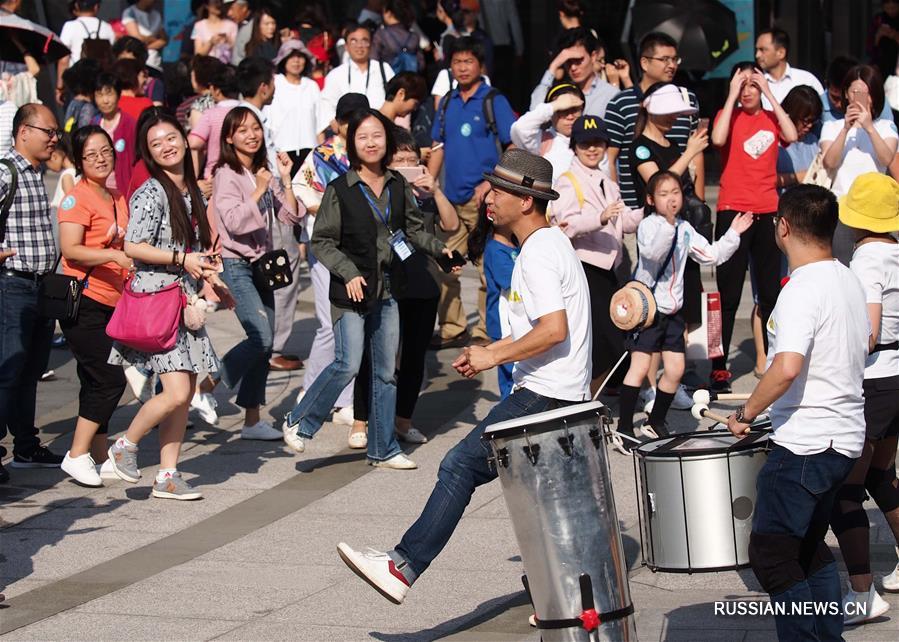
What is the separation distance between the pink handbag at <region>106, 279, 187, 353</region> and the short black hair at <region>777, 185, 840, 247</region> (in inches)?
142

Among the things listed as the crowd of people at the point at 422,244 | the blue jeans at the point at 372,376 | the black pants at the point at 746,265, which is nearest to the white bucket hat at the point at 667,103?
the crowd of people at the point at 422,244

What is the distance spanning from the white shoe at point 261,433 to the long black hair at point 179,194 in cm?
165

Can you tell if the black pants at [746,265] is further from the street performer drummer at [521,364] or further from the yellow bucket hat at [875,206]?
the street performer drummer at [521,364]

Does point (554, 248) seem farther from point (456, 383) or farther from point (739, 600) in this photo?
point (456, 383)

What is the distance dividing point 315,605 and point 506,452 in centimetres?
156

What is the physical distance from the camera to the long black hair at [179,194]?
24.9 feet

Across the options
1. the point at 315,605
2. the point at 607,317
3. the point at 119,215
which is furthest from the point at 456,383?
the point at 315,605

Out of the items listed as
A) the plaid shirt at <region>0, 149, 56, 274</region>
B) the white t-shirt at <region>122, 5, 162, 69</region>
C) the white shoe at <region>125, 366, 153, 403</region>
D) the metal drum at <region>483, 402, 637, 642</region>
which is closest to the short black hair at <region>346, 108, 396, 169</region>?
the plaid shirt at <region>0, 149, 56, 274</region>

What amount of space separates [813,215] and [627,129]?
482cm

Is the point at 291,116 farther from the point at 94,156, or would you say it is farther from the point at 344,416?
the point at 94,156

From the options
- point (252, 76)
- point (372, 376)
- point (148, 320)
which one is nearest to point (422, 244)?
point (372, 376)

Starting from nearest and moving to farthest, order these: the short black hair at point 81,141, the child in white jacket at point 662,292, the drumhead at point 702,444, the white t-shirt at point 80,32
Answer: the drumhead at point 702,444 → the short black hair at point 81,141 → the child in white jacket at point 662,292 → the white t-shirt at point 80,32

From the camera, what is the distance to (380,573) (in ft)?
18.0

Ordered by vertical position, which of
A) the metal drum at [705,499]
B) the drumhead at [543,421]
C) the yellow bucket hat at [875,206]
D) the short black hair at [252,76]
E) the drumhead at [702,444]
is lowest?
the metal drum at [705,499]
